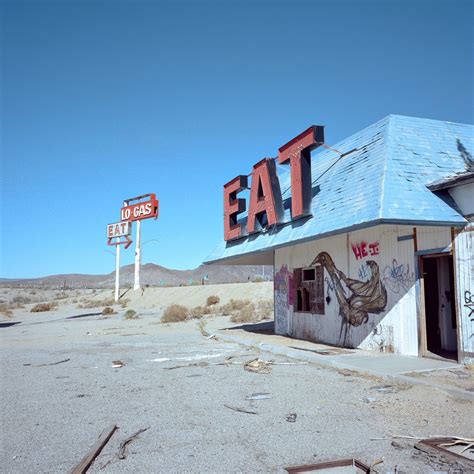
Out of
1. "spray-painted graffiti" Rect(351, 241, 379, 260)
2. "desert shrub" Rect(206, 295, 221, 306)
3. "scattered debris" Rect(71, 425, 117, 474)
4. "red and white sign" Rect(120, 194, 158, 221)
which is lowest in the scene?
"scattered debris" Rect(71, 425, 117, 474)

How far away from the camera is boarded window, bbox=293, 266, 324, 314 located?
1552 cm

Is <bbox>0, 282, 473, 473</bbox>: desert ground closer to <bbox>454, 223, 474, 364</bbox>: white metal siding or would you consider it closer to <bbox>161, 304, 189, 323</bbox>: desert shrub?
<bbox>454, 223, 474, 364</bbox>: white metal siding

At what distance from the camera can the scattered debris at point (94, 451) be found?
4805 millimetres

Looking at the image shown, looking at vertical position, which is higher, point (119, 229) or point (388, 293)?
point (119, 229)

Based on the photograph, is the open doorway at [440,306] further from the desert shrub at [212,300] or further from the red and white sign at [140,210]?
the red and white sign at [140,210]

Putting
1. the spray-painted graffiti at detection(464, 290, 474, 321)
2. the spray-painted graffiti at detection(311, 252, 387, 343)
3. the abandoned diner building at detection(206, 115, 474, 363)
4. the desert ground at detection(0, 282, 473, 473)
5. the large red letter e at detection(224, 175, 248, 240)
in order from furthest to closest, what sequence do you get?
1. the large red letter e at detection(224, 175, 248, 240)
2. the spray-painted graffiti at detection(311, 252, 387, 343)
3. the abandoned diner building at detection(206, 115, 474, 363)
4. the spray-painted graffiti at detection(464, 290, 474, 321)
5. the desert ground at detection(0, 282, 473, 473)

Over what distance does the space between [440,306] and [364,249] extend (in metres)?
2.45

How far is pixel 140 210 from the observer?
177 feet

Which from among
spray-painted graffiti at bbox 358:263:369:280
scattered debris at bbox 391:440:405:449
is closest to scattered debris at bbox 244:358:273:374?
spray-painted graffiti at bbox 358:263:369:280

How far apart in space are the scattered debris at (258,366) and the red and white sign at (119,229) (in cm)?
4498

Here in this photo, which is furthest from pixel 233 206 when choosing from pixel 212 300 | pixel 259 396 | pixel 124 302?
pixel 124 302

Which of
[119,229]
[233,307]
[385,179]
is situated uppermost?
[119,229]

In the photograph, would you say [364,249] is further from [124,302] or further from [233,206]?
[124,302]

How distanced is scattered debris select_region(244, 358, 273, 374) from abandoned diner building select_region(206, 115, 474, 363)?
3.01 metres
